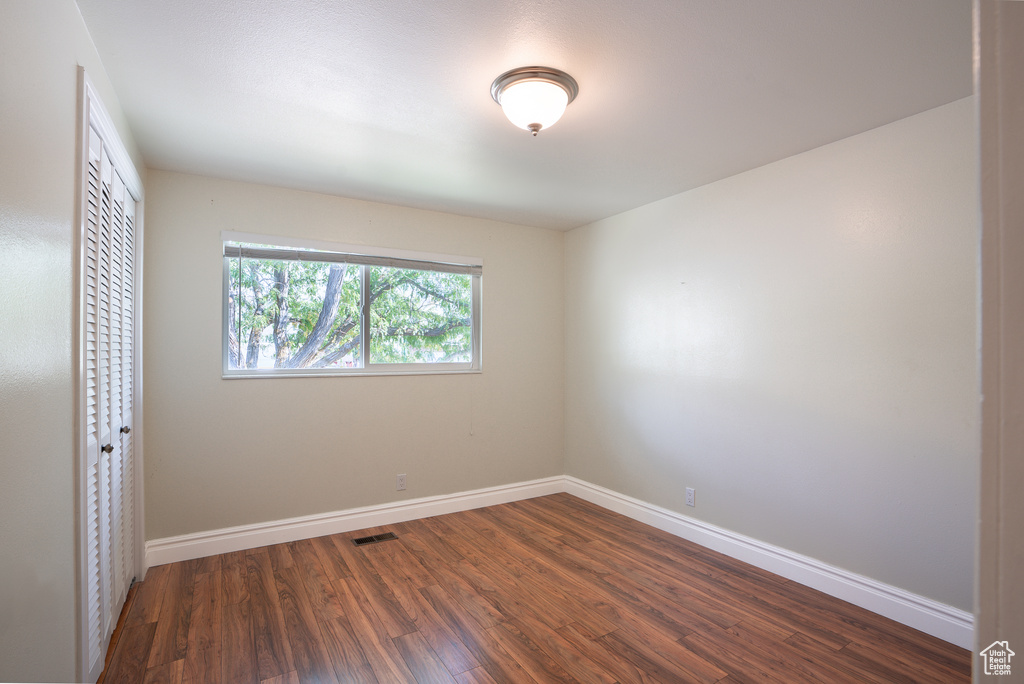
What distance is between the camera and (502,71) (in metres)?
2.08

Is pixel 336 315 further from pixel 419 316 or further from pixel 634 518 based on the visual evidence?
pixel 634 518

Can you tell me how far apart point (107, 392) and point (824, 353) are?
3.51 m

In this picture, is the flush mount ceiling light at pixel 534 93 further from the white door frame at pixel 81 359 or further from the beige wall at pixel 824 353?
the beige wall at pixel 824 353

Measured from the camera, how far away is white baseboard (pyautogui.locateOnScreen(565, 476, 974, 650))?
2.29 meters

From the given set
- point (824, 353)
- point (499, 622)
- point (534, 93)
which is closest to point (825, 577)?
point (824, 353)

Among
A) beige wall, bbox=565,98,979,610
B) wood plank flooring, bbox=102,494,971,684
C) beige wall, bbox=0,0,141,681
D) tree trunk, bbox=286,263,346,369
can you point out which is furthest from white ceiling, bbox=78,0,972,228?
wood plank flooring, bbox=102,494,971,684

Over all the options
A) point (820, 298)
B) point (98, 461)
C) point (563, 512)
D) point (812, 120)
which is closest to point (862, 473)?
point (820, 298)

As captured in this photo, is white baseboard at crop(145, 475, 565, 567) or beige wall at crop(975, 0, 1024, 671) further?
white baseboard at crop(145, 475, 565, 567)

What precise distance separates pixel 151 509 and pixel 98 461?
51.6 inches

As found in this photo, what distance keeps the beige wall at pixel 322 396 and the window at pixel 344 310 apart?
0.10 m

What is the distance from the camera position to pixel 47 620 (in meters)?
1.36

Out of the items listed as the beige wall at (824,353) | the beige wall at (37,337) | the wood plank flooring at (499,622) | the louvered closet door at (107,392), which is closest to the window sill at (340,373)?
the louvered closet door at (107,392)

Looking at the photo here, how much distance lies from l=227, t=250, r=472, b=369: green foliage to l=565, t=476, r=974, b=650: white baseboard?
6.70ft

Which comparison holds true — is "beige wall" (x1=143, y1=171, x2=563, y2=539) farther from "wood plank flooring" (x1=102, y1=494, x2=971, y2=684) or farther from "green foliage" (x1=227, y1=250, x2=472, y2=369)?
"wood plank flooring" (x1=102, y1=494, x2=971, y2=684)
